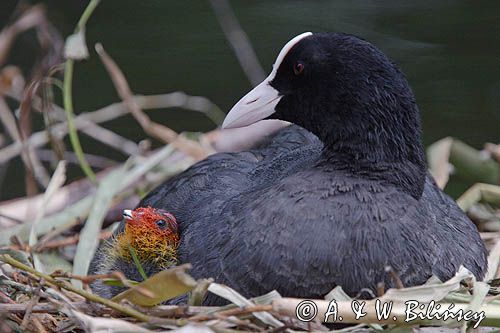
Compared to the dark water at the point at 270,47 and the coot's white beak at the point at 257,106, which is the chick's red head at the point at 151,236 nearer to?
the coot's white beak at the point at 257,106

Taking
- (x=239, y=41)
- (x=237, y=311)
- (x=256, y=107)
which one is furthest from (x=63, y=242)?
(x=239, y=41)

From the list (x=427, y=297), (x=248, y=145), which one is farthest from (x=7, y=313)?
(x=248, y=145)

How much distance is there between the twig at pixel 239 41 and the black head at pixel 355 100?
79.4 inches

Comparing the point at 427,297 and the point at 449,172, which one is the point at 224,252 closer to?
the point at 427,297

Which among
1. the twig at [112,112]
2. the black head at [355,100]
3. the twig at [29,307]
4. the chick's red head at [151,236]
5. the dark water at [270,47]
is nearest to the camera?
the twig at [29,307]

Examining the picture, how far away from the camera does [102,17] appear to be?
5.74 metres

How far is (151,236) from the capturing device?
3010 mm

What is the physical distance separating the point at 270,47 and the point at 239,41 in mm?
256

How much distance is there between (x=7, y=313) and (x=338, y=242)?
0.83 meters

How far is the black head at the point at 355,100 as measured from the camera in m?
2.80

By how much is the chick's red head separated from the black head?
511mm

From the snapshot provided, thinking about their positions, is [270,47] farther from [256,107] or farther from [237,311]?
[237,311]

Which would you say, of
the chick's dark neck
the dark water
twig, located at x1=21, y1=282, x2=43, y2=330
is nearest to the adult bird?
the chick's dark neck

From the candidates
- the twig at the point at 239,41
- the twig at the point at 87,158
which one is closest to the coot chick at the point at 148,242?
the twig at the point at 87,158
